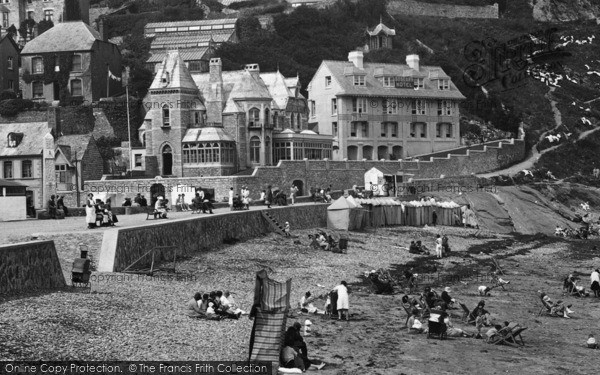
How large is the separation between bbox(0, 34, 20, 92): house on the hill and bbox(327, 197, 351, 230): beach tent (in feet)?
131

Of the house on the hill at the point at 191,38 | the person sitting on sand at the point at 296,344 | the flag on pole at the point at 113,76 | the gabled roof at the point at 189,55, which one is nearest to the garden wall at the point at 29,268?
the person sitting on sand at the point at 296,344

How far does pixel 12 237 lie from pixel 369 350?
44.1 ft

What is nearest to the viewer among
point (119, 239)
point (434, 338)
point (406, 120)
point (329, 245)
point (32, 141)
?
point (434, 338)

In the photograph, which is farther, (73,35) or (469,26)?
(469,26)

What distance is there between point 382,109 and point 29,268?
56606 millimetres

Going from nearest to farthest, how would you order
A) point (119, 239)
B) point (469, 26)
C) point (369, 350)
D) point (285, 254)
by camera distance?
1. point (369, 350)
2. point (119, 239)
3. point (285, 254)
4. point (469, 26)

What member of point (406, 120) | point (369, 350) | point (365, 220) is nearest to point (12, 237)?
point (369, 350)

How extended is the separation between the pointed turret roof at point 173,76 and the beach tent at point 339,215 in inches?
692

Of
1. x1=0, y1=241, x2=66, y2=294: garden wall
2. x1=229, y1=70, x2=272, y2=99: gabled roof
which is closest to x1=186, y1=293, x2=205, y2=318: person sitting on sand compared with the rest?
x1=0, y1=241, x2=66, y2=294: garden wall

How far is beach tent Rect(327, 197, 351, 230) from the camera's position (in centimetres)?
6053

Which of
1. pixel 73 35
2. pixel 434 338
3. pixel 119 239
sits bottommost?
pixel 434 338

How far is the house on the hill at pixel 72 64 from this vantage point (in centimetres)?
8862

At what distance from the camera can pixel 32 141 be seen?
236ft

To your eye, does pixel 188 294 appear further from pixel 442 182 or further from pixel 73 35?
pixel 73 35
